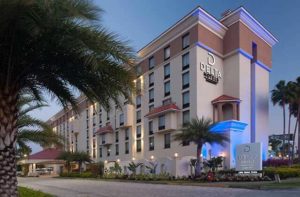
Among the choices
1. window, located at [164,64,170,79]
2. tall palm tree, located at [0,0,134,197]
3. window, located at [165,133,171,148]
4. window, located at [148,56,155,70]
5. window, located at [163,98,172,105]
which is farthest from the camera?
window, located at [148,56,155,70]

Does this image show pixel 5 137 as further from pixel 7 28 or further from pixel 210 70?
pixel 210 70

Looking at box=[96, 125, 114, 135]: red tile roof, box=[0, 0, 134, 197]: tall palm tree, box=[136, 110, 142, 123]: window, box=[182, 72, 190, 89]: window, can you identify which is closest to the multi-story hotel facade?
box=[182, 72, 190, 89]: window

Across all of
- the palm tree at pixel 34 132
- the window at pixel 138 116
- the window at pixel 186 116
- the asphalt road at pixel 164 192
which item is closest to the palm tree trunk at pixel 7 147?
the palm tree at pixel 34 132

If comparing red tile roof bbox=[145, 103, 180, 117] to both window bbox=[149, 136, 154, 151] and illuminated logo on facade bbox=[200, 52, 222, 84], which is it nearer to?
window bbox=[149, 136, 154, 151]

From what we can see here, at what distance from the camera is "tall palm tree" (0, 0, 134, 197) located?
913 centimetres

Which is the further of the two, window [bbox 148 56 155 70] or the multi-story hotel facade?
window [bbox 148 56 155 70]

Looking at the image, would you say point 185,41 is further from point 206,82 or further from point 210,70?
point 206,82

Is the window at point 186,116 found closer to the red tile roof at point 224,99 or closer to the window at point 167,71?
the red tile roof at point 224,99

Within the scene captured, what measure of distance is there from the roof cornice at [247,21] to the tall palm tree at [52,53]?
44.4 metres

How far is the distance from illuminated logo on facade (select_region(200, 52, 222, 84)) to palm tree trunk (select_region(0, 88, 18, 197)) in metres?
42.7

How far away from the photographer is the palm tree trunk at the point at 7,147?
9953 mm

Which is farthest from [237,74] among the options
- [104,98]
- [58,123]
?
[58,123]

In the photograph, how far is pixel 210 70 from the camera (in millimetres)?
52594

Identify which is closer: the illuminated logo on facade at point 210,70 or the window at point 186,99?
the illuminated logo on facade at point 210,70
